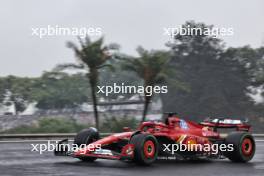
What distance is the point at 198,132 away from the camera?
13.2 meters


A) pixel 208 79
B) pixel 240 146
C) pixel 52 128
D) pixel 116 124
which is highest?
pixel 208 79

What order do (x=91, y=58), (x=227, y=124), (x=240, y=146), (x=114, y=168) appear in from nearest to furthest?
(x=114, y=168), (x=240, y=146), (x=227, y=124), (x=91, y=58)

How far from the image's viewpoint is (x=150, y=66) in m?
31.2

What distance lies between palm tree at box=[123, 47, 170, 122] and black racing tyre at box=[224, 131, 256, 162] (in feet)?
56.6

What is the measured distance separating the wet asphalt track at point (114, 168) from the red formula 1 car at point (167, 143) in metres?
0.21

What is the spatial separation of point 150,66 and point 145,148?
19758 millimetres

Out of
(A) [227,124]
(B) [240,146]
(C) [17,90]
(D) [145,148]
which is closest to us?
(D) [145,148]

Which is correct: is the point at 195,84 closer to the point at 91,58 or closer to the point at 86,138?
the point at 91,58

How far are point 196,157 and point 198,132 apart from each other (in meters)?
0.66

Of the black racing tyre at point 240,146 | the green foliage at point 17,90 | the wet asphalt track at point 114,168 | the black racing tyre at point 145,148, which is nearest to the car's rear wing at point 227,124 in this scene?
the black racing tyre at point 240,146

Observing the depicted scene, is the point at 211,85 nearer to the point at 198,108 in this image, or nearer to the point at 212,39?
the point at 198,108

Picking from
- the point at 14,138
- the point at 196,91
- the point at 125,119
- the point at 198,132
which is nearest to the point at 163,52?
the point at 125,119

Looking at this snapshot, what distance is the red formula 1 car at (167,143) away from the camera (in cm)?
1164

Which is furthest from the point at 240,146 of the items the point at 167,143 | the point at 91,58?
the point at 91,58
